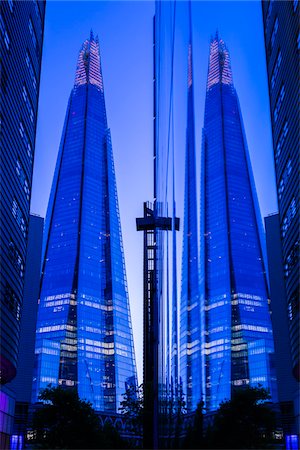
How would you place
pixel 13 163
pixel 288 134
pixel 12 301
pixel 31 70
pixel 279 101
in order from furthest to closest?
pixel 31 70 → pixel 279 101 → pixel 13 163 → pixel 288 134 → pixel 12 301

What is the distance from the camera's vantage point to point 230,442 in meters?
53.3

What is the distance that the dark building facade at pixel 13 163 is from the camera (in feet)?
159

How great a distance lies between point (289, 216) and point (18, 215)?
2520 cm

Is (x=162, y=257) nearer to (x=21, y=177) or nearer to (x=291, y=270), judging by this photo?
(x=291, y=270)

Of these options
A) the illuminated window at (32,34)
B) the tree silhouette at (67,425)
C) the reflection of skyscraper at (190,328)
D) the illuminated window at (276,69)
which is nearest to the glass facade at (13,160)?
the illuminated window at (32,34)

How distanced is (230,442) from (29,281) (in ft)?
235

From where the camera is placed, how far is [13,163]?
5272cm

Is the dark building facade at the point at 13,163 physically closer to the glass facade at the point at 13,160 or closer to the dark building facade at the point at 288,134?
the glass facade at the point at 13,160

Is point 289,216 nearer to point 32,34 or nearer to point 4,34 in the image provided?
point 4,34

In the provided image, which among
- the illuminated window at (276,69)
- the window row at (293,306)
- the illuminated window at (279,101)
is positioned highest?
the illuminated window at (276,69)

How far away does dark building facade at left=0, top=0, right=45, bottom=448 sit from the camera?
4850cm

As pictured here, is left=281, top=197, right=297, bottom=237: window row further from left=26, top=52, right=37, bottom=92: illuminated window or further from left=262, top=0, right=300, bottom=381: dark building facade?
left=26, top=52, right=37, bottom=92: illuminated window

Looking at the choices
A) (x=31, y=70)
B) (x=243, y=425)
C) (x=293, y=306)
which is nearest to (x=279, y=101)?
(x=293, y=306)

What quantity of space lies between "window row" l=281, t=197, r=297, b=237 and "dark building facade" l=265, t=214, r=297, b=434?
176 ft
